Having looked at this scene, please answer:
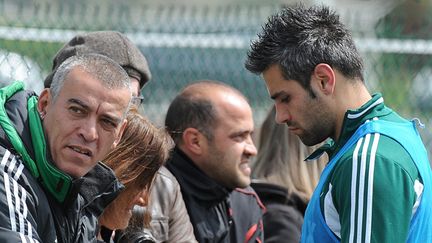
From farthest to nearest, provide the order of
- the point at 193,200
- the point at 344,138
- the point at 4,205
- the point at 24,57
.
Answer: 1. the point at 24,57
2. the point at 193,200
3. the point at 344,138
4. the point at 4,205

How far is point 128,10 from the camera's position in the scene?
6230 millimetres

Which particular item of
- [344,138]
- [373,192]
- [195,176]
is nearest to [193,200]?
[195,176]

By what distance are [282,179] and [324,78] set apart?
1.89m

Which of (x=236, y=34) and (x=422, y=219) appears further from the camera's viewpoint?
(x=236, y=34)

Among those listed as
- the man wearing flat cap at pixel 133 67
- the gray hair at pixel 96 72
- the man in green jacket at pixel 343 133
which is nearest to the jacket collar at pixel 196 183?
the man wearing flat cap at pixel 133 67

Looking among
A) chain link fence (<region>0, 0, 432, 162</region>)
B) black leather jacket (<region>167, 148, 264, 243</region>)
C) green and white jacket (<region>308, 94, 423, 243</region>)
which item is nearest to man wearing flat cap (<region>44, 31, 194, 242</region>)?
black leather jacket (<region>167, 148, 264, 243</region>)

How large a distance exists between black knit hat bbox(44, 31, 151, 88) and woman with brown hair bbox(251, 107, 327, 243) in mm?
1095

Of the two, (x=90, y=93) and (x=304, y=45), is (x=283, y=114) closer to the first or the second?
(x=304, y=45)

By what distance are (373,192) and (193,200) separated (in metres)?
1.73

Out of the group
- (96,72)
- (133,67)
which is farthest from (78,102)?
Result: (133,67)

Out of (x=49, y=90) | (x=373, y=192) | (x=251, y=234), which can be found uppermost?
(x=49, y=90)

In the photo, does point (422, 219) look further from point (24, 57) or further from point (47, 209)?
point (24, 57)

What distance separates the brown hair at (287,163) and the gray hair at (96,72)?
6.52 feet

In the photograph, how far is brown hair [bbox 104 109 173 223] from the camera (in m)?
3.89
